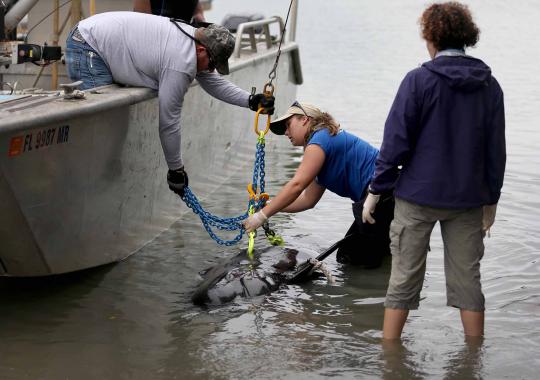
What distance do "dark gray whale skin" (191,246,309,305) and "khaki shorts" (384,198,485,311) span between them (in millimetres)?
1344

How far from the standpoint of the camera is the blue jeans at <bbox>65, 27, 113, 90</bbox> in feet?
21.6

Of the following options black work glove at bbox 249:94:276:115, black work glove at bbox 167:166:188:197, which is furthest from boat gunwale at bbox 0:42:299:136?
black work glove at bbox 249:94:276:115

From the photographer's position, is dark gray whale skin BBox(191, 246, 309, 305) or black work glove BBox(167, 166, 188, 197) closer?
dark gray whale skin BBox(191, 246, 309, 305)

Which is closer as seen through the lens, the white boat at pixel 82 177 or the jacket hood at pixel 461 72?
the jacket hood at pixel 461 72

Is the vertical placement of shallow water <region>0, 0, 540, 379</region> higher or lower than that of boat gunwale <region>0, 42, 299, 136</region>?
lower

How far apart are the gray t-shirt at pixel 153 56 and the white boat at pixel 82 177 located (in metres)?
0.15

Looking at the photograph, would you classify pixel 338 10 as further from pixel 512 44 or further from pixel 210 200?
pixel 210 200

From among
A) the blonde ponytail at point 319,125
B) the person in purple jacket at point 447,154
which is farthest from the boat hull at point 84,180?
the person in purple jacket at point 447,154

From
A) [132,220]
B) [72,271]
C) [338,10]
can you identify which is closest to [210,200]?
[132,220]

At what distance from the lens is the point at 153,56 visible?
648 centimetres

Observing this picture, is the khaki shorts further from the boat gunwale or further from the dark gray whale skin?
the boat gunwale

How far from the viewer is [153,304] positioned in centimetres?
634

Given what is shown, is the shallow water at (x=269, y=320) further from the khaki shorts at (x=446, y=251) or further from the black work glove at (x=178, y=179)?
the black work glove at (x=178, y=179)

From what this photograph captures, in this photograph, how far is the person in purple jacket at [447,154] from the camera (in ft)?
16.2
